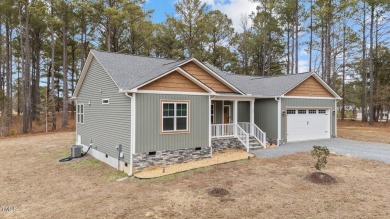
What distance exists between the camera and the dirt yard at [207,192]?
232 inches

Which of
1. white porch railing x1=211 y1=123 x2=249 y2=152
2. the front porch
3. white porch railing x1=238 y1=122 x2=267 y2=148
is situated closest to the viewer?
white porch railing x1=211 y1=123 x2=249 y2=152

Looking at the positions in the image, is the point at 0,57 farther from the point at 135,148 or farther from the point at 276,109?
the point at 276,109

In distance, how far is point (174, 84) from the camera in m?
10.4

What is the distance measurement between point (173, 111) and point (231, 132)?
4661 mm

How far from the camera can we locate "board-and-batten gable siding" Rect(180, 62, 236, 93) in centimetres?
1249

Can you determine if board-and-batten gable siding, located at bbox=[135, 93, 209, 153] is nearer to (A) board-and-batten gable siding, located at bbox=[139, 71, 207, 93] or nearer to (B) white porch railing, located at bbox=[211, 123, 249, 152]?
(A) board-and-batten gable siding, located at bbox=[139, 71, 207, 93]

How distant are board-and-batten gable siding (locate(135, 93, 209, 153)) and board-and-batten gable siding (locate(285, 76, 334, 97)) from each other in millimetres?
7192

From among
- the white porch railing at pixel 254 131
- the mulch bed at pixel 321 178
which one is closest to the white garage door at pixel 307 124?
the white porch railing at pixel 254 131

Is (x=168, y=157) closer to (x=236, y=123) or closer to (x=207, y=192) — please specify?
(x=207, y=192)

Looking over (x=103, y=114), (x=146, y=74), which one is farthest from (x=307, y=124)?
(x=103, y=114)

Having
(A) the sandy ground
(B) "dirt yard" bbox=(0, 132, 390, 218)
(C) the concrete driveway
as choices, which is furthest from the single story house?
(B) "dirt yard" bbox=(0, 132, 390, 218)

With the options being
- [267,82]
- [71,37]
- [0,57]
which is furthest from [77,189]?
[0,57]

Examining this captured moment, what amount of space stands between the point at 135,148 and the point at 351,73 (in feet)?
119

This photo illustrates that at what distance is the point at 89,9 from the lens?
23391 mm
